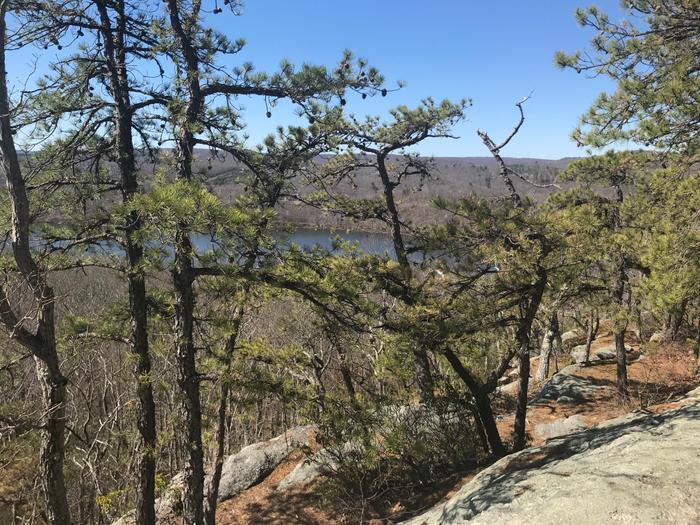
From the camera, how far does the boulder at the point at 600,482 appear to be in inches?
136

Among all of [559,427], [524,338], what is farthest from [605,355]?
[524,338]

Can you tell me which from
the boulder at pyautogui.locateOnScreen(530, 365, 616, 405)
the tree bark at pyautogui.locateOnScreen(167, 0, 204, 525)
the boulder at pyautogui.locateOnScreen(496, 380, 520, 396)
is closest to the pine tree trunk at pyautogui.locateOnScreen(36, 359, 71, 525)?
the tree bark at pyautogui.locateOnScreen(167, 0, 204, 525)

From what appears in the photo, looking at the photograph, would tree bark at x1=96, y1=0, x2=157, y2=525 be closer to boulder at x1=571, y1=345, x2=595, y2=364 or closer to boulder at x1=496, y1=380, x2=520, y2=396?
boulder at x1=496, y1=380, x2=520, y2=396

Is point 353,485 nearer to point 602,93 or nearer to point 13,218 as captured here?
point 13,218

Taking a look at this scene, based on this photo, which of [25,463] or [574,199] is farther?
[25,463]

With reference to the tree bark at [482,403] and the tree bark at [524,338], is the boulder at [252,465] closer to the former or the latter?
the tree bark at [482,403]

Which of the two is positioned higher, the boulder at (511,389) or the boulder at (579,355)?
the boulder at (579,355)

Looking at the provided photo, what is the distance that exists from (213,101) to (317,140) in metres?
1.16

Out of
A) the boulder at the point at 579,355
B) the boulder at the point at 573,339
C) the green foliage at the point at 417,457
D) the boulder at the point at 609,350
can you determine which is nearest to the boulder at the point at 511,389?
the boulder at the point at 579,355

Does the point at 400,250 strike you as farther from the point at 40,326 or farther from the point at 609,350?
the point at 609,350

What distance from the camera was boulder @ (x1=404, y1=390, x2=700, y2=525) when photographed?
11.3 ft

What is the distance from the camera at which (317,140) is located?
208 inches

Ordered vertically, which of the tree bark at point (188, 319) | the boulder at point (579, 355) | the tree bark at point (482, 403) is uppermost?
the tree bark at point (188, 319)

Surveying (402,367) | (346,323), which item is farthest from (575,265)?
(346,323)
